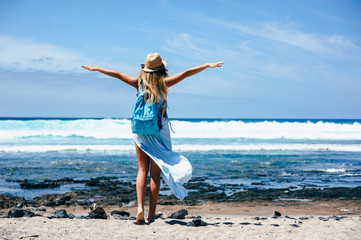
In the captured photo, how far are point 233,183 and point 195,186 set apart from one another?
1.13 m

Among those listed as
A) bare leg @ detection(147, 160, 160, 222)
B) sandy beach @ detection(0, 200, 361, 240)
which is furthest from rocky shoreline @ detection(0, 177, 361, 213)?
bare leg @ detection(147, 160, 160, 222)

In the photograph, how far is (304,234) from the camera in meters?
4.38

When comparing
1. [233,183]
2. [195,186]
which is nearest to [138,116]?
[195,186]

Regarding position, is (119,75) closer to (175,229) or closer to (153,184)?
(153,184)

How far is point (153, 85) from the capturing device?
180 inches

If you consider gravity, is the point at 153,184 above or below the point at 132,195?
above

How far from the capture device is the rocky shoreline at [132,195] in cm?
698

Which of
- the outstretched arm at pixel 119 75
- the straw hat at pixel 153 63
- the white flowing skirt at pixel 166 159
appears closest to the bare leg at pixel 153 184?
the white flowing skirt at pixel 166 159

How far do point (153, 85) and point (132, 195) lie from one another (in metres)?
3.94

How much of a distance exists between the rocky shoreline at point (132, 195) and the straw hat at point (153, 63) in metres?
3.41

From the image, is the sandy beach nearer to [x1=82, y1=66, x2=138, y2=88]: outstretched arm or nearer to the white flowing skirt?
the white flowing skirt

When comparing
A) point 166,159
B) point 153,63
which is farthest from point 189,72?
point 166,159

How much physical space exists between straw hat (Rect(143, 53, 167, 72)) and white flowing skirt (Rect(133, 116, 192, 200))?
2.21 ft

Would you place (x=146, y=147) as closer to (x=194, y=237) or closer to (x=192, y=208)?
(x=194, y=237)
